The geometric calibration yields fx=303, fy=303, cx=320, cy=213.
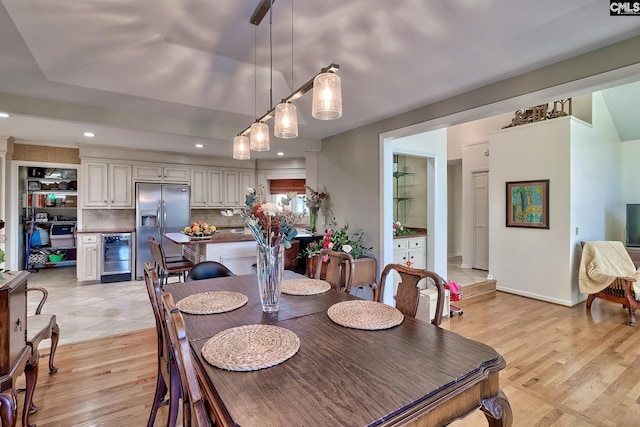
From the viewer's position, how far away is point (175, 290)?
7.16ft

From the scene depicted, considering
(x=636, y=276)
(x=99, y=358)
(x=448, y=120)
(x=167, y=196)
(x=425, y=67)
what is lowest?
(x=99, y=358)

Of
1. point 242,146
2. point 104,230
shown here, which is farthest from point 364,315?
point 104,230

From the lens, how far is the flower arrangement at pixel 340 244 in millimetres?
3627

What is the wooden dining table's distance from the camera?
857mm

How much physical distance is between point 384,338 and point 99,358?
2786 mm

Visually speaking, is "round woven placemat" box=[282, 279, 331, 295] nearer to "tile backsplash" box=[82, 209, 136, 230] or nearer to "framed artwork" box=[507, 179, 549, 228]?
"framed artwork" box=[507, 179, 549, 228]

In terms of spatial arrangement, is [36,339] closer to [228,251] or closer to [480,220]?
[228,251]

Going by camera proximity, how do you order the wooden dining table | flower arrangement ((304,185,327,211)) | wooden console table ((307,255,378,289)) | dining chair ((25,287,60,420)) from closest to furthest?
the wooden dining table
dining chair ((25,287,60,420))
wooden console table ((307,255,378,289))
flower arrangement ((304,185,327,211))

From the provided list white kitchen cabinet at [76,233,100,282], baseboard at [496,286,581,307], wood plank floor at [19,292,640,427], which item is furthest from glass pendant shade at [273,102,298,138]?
white kitchen cabinet at [76,233,100,282]

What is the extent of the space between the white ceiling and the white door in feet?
12.3

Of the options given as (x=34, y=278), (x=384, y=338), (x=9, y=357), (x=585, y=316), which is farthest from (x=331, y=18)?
(x=34, y=278)

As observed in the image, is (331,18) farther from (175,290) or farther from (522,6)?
(175,290)

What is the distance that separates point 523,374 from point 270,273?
2341mm

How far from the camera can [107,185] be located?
564 centimetres
